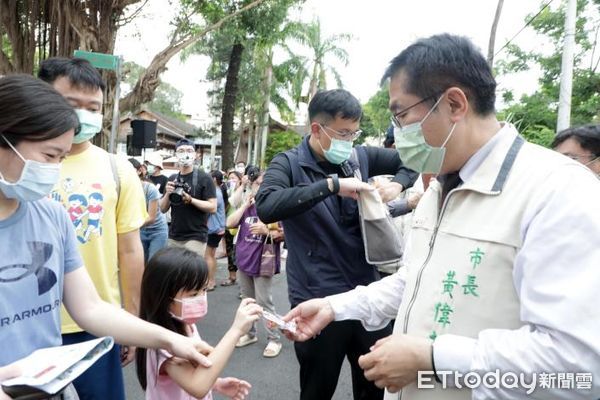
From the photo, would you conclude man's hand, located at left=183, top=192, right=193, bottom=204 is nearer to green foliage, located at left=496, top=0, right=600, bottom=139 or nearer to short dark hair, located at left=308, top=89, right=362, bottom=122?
short dark hair, located at left=308, top=89, right=362, bottom=122

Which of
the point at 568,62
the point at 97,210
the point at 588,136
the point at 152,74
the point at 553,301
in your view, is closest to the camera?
the point at 553,301

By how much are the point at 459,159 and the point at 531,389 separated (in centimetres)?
67

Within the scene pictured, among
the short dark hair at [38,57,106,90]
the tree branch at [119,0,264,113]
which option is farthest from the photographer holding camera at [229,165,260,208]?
the short dark hair at [38,57,106,90]

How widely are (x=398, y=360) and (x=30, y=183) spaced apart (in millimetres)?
1224

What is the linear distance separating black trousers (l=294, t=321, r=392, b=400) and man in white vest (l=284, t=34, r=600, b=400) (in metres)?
0.76

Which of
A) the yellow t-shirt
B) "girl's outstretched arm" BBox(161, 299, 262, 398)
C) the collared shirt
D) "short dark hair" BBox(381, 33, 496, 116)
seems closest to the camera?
the collared shirt

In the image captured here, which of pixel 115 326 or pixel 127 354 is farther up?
pixel 115 326

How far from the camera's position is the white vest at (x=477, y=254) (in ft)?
3.81

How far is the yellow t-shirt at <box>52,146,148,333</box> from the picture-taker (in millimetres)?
1963

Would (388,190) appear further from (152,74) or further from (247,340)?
(152,74)

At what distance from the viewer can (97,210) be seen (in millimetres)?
2006

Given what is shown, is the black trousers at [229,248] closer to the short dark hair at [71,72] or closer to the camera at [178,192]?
the camera at [178,192]

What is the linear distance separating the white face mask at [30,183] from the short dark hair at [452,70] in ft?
3.99

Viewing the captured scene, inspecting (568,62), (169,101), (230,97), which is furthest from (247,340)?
(169,101)
